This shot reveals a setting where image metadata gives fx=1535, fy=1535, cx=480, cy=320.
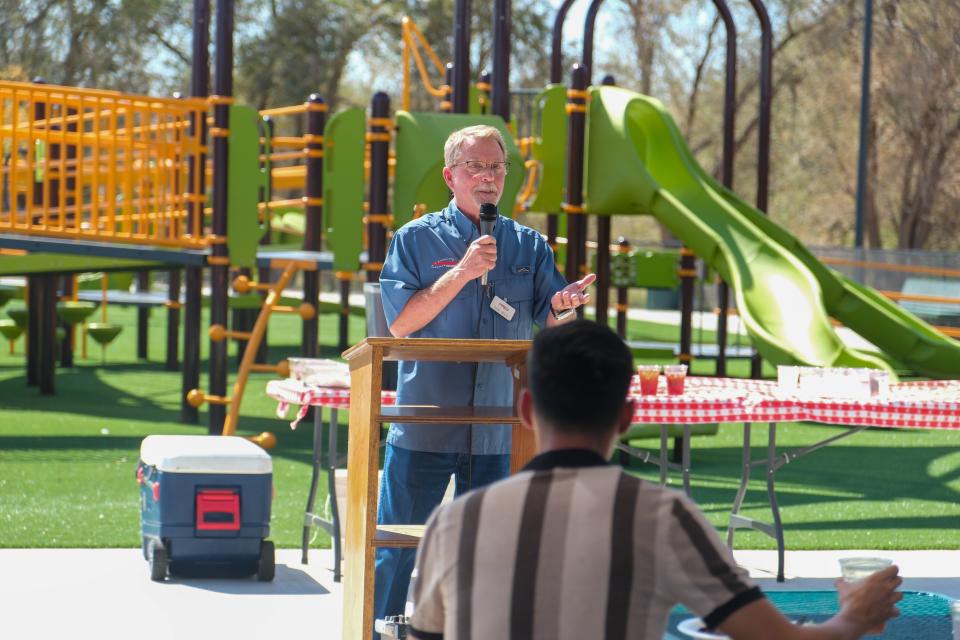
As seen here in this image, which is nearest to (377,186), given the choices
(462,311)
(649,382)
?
(649,382)

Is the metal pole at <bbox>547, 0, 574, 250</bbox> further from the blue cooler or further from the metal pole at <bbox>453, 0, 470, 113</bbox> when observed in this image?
the blue cooler

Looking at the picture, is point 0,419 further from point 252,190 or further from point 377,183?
point 377,183

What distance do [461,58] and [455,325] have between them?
24.7 feet

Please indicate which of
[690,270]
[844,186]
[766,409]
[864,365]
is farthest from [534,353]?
[844,186]

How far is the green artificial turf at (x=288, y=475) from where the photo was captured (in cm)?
898

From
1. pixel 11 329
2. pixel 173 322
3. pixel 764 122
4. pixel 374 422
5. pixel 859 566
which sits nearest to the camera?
pixel 859 566

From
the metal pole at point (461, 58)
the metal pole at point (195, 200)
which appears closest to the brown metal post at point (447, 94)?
the metal pole at point (461, 58)

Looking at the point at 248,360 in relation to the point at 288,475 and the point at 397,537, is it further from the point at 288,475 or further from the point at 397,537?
the point at 397,537

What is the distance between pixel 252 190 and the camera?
483 inches

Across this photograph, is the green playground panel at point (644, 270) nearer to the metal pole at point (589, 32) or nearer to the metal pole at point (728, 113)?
the metal pole at point (728, 113)

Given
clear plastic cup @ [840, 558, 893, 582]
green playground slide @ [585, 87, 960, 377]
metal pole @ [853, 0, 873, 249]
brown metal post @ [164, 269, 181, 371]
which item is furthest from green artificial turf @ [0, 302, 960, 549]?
metal pole @ [853, 0, 873, 249]

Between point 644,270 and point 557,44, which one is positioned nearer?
point 557,44

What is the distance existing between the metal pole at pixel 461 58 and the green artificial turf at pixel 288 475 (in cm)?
313

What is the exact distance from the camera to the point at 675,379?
7.40 m
